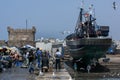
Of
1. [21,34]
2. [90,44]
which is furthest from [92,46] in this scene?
[21,34]

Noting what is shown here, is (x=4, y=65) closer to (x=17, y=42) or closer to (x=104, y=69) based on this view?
(x=104, y=69)

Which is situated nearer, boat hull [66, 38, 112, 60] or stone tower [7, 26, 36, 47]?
boat hull [66, 38, 112, 60]

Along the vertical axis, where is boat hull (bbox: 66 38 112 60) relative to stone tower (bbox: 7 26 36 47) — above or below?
below

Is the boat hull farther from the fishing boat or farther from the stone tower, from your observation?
the stone tower

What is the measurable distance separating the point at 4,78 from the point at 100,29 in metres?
33.9

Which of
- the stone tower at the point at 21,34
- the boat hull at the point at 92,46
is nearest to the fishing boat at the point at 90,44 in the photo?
the boat hull at the point at 92,46

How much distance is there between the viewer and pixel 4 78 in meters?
26.4

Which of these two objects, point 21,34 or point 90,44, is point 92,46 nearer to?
point 90,44

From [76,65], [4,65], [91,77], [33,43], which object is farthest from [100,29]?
[33,43]

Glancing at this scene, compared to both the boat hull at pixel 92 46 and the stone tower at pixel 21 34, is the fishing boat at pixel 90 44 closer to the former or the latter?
the boat hull at pixel 92 46

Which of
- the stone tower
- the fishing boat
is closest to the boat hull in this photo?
the fishing boat

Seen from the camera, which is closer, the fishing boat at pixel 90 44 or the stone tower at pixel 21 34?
the fishing boat at pixel 90 44

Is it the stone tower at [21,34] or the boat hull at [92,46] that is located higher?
the stone tower at [21,34]

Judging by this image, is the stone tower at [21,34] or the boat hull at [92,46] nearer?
the boat hull at [92,46]
